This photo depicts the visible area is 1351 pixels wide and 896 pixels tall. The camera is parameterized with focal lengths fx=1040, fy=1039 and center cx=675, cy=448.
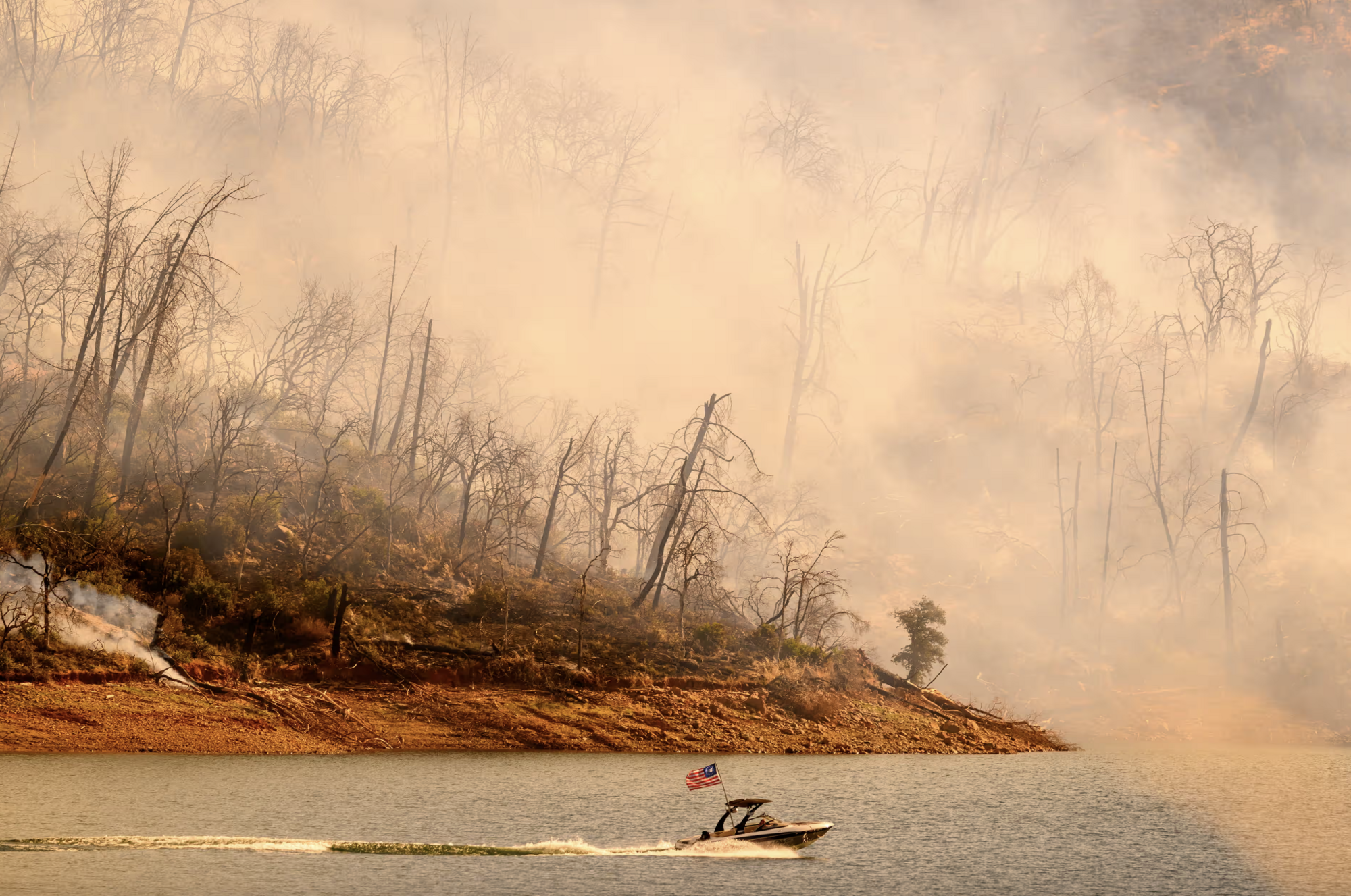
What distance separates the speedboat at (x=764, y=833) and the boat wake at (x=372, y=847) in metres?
0.17

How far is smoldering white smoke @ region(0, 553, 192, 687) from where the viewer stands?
4275 centimetres

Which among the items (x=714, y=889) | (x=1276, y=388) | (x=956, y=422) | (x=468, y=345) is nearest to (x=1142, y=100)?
(x=1276, y=388)

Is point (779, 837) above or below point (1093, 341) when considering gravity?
below

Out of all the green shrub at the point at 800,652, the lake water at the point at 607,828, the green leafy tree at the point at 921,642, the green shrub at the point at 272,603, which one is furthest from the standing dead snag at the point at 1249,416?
the green shrub at the point at 272,603

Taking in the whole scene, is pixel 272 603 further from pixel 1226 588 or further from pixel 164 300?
pixel 1226 588

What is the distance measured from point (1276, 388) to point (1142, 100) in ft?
236

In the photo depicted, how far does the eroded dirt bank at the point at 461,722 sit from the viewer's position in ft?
131

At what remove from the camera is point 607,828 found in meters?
31.2

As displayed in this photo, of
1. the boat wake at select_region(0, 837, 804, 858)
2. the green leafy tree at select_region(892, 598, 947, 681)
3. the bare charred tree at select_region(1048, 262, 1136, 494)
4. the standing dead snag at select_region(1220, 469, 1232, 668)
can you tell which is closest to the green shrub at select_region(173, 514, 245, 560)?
the boat wake at select_region(0, 837, 804, 858)

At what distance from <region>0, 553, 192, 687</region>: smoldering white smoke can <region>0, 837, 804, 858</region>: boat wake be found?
19.6m

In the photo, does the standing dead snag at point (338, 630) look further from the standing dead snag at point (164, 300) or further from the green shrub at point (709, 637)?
the green shrub at point (709, 637)

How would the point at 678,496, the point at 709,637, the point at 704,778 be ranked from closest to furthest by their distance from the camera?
the point at 704,778 → the point at 709,637 → the point at 678,496

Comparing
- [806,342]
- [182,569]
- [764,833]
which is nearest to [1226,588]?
[806,342]

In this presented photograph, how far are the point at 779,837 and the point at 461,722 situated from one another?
23.0 meters
